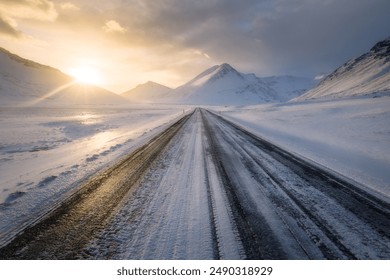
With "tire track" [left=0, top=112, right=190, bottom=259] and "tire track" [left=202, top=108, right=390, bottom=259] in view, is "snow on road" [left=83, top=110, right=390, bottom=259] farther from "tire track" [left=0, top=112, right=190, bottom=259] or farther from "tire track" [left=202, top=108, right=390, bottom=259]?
"tire track" [left=0, top=112, right=190, bottom=259]

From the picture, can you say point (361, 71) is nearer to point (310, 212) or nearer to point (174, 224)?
point (310, 212)

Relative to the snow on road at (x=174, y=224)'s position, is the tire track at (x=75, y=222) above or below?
below

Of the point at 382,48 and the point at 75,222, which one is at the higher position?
the point at 382,48

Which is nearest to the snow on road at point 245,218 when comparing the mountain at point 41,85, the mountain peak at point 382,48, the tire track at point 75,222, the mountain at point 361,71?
the tire track at point 75,222

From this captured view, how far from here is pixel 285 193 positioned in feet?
16.8

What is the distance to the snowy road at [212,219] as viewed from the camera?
315 cm

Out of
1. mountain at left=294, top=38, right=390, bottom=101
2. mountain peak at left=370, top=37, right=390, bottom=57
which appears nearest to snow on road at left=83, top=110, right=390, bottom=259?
mountain at left=294, top=38, right=390, bottom=101

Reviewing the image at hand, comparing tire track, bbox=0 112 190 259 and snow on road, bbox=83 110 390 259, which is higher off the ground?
snow on road, bbox=83 110 390 259

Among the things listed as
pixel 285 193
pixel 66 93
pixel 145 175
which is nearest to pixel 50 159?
pixel 145 175

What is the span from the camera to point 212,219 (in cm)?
392

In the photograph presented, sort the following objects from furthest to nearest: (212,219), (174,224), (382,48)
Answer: (382,48) < (212,219) < (174,224)

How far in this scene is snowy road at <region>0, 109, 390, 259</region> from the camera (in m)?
3.15

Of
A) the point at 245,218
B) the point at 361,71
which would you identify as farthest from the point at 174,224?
the point at 361,71

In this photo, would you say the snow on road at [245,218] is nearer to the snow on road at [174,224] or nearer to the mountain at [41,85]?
the snow on road at [174,224]
